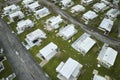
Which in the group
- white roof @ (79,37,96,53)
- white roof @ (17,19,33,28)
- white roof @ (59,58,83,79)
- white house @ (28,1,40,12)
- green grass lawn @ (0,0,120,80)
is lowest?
green grass lawn @ (0,0,120,80)

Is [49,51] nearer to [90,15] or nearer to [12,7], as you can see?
[90,15]

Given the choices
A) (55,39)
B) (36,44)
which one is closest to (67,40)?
(55,39)

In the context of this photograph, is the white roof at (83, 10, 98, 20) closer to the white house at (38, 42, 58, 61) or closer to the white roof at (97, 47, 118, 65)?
the white roof at (97, 47, 118, 65)

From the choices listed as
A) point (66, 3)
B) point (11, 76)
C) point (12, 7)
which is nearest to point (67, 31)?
point (66, 3)

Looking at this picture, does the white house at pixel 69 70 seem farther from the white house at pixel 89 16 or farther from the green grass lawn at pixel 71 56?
the white house at pixel 89 16

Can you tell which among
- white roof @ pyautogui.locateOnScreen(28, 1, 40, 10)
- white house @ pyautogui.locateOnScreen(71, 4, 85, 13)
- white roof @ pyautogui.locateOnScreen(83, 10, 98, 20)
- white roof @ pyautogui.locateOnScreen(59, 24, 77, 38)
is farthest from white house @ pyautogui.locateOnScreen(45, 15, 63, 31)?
white roof @ pyautogui.locateOnScreen(28, 1, 40, 10)

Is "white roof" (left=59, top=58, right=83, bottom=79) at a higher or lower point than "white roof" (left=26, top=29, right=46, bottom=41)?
lower

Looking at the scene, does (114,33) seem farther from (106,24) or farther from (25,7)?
(25,7)
